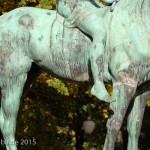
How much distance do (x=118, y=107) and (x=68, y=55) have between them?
89 cm

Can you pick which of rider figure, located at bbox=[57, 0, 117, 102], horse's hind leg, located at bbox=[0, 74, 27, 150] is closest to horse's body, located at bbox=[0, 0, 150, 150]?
horse's hind leg, located at bbox=[0, 74, 27, 150]

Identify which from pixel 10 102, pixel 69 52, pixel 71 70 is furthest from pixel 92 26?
pixel 10 102

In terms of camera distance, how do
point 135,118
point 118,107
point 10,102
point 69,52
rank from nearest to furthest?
point 118,107 → point 69,52 → point 135,118 → point 10,102

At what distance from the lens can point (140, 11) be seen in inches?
246

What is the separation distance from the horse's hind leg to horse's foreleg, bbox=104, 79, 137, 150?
1266 mm

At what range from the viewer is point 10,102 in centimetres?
680

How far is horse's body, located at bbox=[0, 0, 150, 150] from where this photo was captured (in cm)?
612

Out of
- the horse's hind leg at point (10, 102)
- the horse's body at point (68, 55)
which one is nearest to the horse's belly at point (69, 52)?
the horse's body at point (68, 55)

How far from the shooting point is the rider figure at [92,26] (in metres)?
6.11

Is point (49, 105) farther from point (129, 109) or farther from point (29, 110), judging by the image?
point (129, 109)

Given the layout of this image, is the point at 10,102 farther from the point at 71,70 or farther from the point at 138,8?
the point at 138,8

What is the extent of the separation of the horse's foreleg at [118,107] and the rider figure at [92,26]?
17 cm

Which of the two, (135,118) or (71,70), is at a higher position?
(71,70)

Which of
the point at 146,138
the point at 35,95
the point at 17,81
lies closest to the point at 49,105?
the point at 35,95
